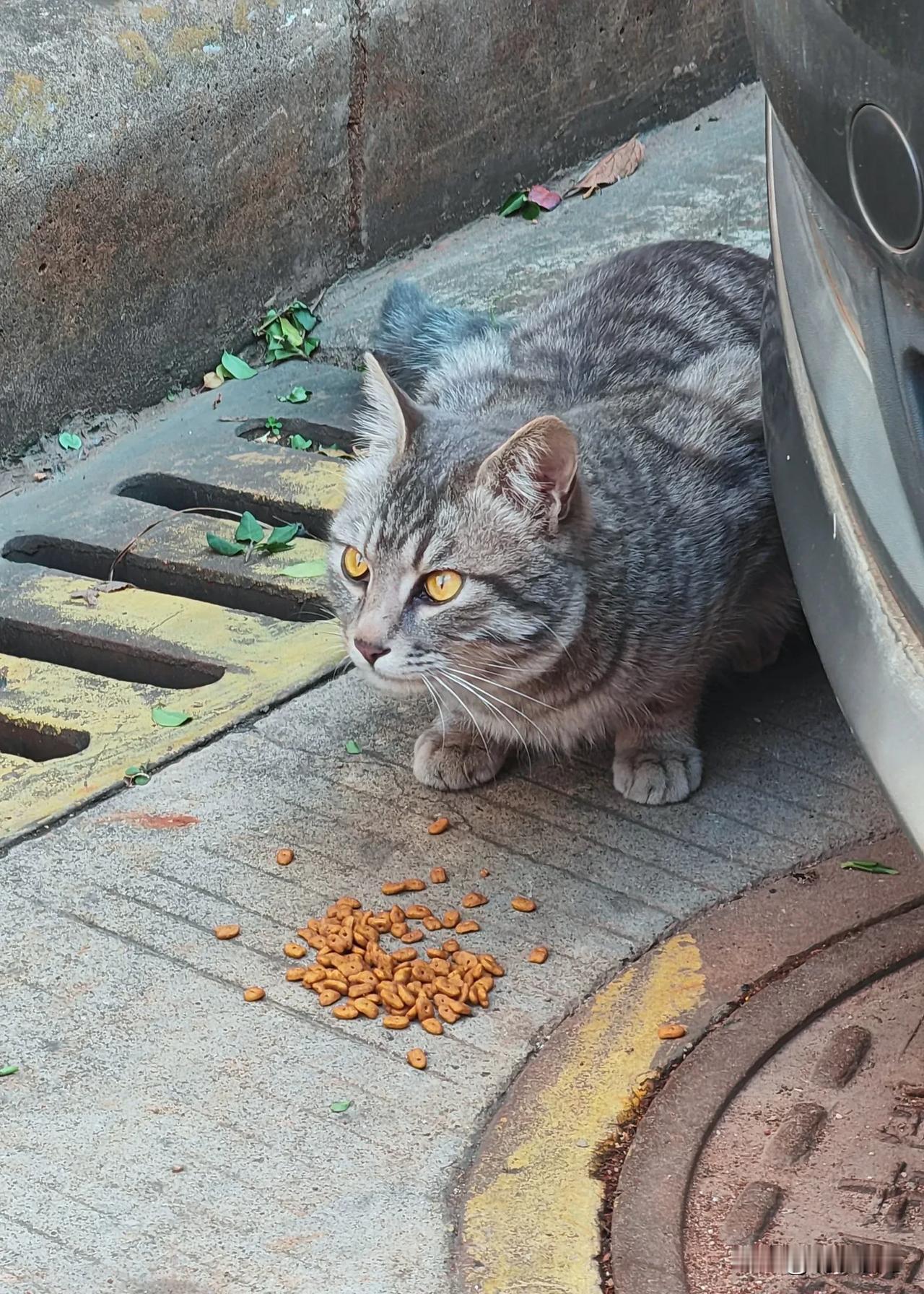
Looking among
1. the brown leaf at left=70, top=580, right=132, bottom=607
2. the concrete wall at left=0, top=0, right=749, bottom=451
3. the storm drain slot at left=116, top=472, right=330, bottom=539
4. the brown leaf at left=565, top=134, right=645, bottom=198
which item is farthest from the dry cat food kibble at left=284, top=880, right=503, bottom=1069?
the brown leaf at left=565, top=134, right=645, bottom=198

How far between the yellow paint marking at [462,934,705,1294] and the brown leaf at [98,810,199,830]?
939 millimetres

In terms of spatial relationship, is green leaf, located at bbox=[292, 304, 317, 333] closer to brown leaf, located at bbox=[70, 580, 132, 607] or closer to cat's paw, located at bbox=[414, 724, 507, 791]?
brown leaf, located at bbox=[70, 580, 132, 607]

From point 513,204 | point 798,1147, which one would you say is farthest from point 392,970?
point 513,204

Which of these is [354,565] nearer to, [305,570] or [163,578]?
[305,570]

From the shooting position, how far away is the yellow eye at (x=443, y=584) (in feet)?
9.75

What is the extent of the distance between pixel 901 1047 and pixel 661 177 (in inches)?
158

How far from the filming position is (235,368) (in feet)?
16.2

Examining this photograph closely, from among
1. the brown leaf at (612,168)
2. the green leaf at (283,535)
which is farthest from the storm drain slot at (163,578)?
the brown leaf at (612,168)

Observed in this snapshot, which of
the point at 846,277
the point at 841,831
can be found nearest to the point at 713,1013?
the point at 841,831

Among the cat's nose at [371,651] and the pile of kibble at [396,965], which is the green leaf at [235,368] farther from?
the pile of kibble at [396,965]

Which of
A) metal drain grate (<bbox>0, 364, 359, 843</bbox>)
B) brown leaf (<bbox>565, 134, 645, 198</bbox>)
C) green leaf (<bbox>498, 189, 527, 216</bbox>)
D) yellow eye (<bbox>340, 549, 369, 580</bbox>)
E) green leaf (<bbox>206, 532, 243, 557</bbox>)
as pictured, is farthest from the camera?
brown leaf (<bbox>565, 134, 645, 198</bbox>)

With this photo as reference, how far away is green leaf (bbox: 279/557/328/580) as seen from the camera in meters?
3.95

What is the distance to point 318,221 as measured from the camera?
5.10 m

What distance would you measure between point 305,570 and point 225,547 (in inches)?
9.4
